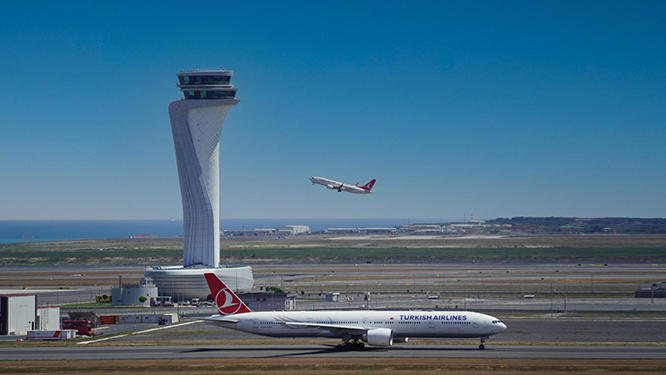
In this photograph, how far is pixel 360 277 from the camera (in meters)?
149

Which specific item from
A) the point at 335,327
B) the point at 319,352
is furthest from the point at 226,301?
the point at 335,327

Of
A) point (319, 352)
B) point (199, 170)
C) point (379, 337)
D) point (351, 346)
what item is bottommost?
point (319, 352)

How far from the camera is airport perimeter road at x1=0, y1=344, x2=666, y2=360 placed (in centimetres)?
5938

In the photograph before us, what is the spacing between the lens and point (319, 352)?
206 feet

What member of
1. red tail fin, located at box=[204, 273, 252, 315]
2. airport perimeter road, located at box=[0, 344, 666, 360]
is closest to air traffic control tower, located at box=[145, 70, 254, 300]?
red tail fin, located at box=[204, 273, 252, 315]

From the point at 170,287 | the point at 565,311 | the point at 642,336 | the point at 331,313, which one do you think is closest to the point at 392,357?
the point at 331,313

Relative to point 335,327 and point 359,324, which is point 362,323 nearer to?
point 359,324

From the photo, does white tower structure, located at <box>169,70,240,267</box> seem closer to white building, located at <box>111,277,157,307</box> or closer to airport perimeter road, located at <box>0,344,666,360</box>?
white building, located at <box>111,277,157,307</box>

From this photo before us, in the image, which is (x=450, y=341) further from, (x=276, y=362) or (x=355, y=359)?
(x=276, y=362)

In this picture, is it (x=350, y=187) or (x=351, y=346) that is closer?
(x=351, y=346)

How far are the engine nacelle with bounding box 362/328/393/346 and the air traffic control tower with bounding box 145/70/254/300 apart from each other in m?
53.5

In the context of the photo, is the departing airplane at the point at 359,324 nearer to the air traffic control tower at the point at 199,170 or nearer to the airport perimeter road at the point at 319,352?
the airport perimeter road at the point at 319,352

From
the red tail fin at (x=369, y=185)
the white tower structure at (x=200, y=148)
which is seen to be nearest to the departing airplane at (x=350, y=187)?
the red tail fin at (x=369, y=185)

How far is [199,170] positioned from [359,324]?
5693 cm
